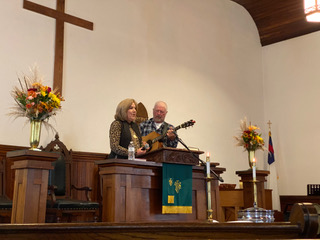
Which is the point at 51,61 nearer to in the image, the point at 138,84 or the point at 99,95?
the point at 99,95

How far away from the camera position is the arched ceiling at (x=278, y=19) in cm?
861

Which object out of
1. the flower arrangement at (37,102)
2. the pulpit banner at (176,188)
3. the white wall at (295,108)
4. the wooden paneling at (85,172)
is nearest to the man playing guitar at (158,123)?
the pulpit banner at (176,188)

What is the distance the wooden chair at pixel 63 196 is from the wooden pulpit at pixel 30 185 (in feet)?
2.93

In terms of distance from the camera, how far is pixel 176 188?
414 cm

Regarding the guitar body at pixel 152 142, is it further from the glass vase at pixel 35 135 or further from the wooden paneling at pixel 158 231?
the wooden paneling at pixel 158 231

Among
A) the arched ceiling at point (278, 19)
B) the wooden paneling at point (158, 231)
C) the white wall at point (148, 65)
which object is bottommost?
the wooden paneling at point (158, 231)

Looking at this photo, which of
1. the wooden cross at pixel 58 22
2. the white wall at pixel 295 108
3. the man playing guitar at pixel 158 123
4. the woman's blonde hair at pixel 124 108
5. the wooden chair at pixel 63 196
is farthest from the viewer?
the white wall at pixel 295 108

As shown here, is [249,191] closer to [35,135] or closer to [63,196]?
[63,196]

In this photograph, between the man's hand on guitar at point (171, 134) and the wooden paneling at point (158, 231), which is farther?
the man's hand on guitar at point (171, 134)

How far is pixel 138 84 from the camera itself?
6992 mm

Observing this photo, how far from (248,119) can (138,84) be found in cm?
282

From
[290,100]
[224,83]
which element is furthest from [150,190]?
[290,100]

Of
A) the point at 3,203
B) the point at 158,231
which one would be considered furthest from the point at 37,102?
the point at 158,231

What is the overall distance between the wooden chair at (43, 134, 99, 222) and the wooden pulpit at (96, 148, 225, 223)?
0.79 meters
